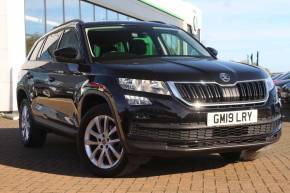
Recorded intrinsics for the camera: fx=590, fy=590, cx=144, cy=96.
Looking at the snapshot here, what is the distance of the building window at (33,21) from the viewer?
686 inches

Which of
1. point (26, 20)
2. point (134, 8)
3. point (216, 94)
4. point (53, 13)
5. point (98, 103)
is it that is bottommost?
point (98, 103)

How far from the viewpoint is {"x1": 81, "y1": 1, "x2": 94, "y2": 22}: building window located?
2161cm

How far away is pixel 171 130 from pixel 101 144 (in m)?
1.00

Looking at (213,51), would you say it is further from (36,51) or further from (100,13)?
(100,13)

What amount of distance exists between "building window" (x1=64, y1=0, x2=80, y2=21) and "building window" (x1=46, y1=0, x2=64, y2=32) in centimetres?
32

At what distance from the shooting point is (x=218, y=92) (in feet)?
19.3

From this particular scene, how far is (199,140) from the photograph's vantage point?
582 centimetres

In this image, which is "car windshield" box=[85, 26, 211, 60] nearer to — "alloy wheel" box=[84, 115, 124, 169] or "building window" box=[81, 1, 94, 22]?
"alloy wheel" box=[84, 115, 124, 169]

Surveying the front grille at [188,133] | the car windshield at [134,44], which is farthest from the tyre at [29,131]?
the front grille at [188,133]

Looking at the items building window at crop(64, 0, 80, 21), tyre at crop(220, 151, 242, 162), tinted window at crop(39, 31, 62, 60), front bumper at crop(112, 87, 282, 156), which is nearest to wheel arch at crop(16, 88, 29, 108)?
tinted window at crop(39, 31, 62, 60)

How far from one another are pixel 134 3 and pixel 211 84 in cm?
2221

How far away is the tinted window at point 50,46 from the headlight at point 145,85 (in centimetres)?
238

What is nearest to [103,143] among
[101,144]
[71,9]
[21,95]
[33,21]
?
[101,144]

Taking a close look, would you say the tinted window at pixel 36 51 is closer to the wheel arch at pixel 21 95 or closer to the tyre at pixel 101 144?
the wheel arch at pixel 21 95
